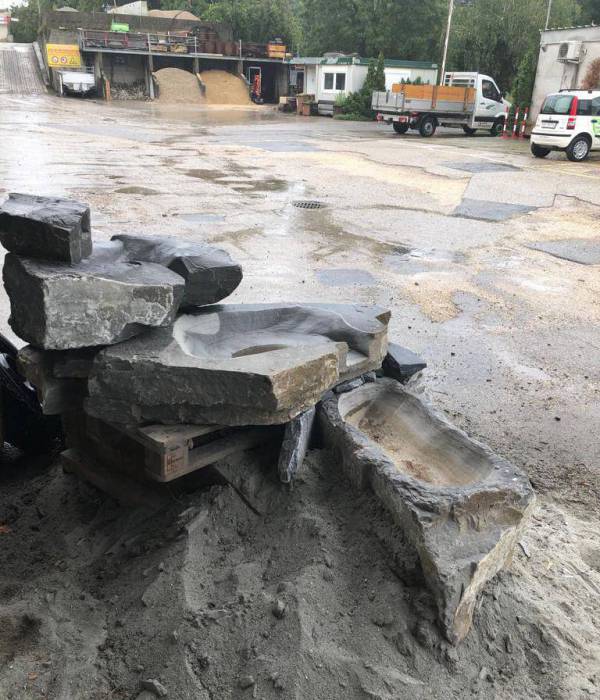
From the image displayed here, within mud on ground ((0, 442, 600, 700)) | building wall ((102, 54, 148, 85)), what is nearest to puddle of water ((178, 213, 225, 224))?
mud on ground ((0, 442, 600, 700))

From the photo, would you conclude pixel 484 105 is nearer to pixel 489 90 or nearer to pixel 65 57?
pixel 489 90

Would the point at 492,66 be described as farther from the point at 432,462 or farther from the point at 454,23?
the point at 432,462

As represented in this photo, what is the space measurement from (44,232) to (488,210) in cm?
1029

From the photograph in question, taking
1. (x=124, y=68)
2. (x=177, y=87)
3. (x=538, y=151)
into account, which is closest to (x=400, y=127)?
(x=538, y=151)

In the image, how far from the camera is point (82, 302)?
270cm

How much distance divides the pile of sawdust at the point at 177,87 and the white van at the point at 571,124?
95.0 feet

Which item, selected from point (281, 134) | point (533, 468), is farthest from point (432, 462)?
point (281, 134)

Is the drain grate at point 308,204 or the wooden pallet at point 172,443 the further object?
the drain grate at point 308,204

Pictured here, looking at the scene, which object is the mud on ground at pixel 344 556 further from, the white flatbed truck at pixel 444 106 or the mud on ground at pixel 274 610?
the white flatbed truck at pixel 444 106

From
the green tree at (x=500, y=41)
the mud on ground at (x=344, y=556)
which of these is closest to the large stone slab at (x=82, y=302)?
the mud on ground at (x=344, y=556)

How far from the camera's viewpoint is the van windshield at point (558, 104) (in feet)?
60.0

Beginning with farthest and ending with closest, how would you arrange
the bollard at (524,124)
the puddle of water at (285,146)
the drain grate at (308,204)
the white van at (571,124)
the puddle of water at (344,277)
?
the bollard at (524,124) < the puddle of water at (285,146) < the white van at (571,124) < the drain grate at (308,204) < the puddle of water at (344,277)

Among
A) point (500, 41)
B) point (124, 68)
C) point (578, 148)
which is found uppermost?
point (500, 41)

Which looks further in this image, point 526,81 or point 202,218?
point 526,81
